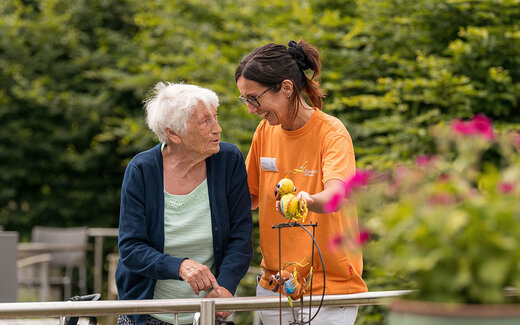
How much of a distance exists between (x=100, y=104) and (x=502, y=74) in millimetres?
7420

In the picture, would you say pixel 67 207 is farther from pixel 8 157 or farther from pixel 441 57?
pixel 441 57

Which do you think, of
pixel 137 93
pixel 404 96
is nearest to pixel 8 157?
pixel 137 93

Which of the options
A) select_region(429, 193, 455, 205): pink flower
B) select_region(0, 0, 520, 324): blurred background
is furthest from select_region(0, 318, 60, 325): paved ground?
select_region(429, 193, 455, 205): pink flower

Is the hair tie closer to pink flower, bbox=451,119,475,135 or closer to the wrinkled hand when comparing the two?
the wrinkled hand

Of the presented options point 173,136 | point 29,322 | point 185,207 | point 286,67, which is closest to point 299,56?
point 286,67

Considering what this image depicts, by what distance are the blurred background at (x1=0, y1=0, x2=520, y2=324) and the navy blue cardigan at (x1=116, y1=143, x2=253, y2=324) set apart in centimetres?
84

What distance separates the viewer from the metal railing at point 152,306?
1.82 m

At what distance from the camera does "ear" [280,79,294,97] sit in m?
2.47

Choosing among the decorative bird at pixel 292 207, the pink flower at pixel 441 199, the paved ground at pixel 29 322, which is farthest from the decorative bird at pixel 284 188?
the paved ground at pixel 29 322

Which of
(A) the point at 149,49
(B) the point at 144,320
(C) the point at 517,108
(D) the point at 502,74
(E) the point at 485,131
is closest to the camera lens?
(E) the point at 485,131

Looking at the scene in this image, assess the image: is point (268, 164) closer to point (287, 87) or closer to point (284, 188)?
point (287, 87)

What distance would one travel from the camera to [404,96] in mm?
4848

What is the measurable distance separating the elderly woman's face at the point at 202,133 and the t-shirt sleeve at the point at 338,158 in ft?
1.34

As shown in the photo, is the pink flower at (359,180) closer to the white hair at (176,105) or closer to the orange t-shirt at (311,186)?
the orange t-shirt at (311,186)
